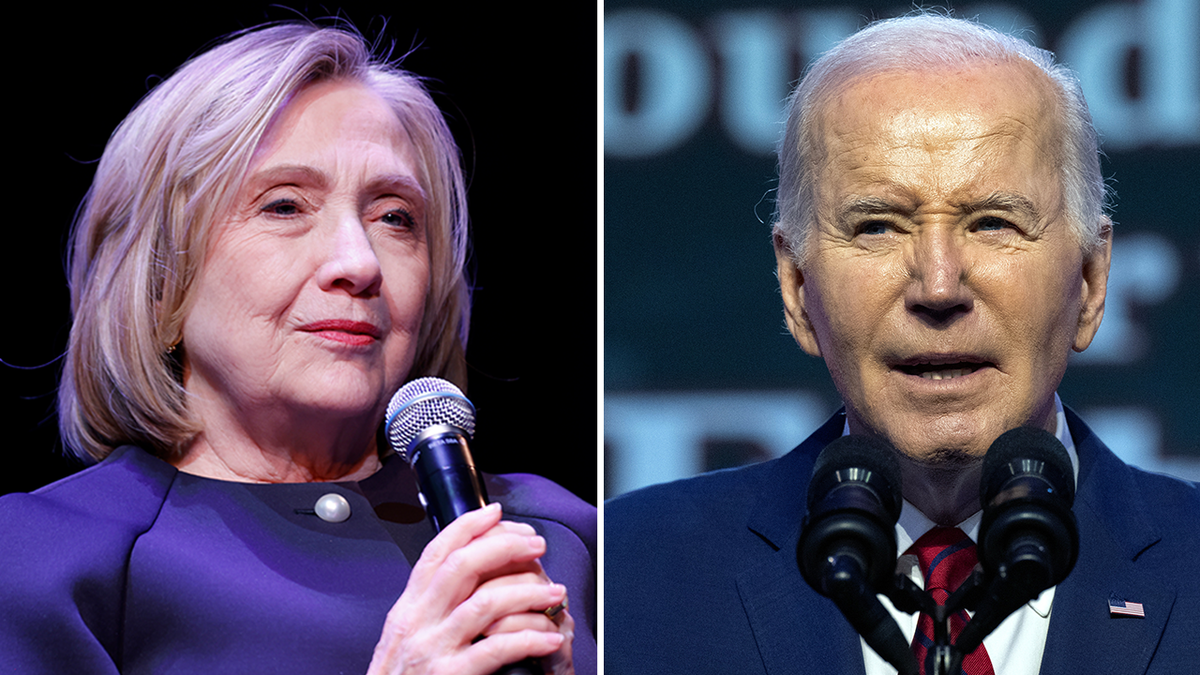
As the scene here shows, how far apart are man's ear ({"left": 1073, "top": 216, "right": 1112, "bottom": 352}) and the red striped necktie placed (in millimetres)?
373

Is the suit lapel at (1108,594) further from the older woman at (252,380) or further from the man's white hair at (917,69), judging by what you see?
the older woman at (252,380)

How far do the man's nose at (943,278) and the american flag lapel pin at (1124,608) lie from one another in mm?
487

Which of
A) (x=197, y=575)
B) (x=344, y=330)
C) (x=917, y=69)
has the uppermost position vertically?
(x=917, y=69)

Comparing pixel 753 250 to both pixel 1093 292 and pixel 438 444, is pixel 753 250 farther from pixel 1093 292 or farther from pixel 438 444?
pixel 438 444

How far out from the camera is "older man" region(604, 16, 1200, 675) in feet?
6.18

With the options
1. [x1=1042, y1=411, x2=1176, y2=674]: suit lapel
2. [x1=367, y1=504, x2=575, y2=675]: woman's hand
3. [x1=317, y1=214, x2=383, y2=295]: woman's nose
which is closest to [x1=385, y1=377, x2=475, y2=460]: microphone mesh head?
[x1=367, y1=504, x2=575, y2=675]: woman's hand

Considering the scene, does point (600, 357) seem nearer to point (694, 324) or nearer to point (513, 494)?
point (694, 324)

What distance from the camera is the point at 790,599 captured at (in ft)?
6.47

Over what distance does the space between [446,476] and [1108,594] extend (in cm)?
101

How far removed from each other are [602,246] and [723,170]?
28 cm

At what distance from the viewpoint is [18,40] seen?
101 inches

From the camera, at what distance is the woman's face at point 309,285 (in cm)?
220

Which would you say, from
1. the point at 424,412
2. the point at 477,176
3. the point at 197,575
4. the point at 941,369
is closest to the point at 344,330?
the point at 424,412

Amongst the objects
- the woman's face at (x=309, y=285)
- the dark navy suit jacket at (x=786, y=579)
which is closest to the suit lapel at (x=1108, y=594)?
the dark navy suit jacket at (x=786, y=579)
